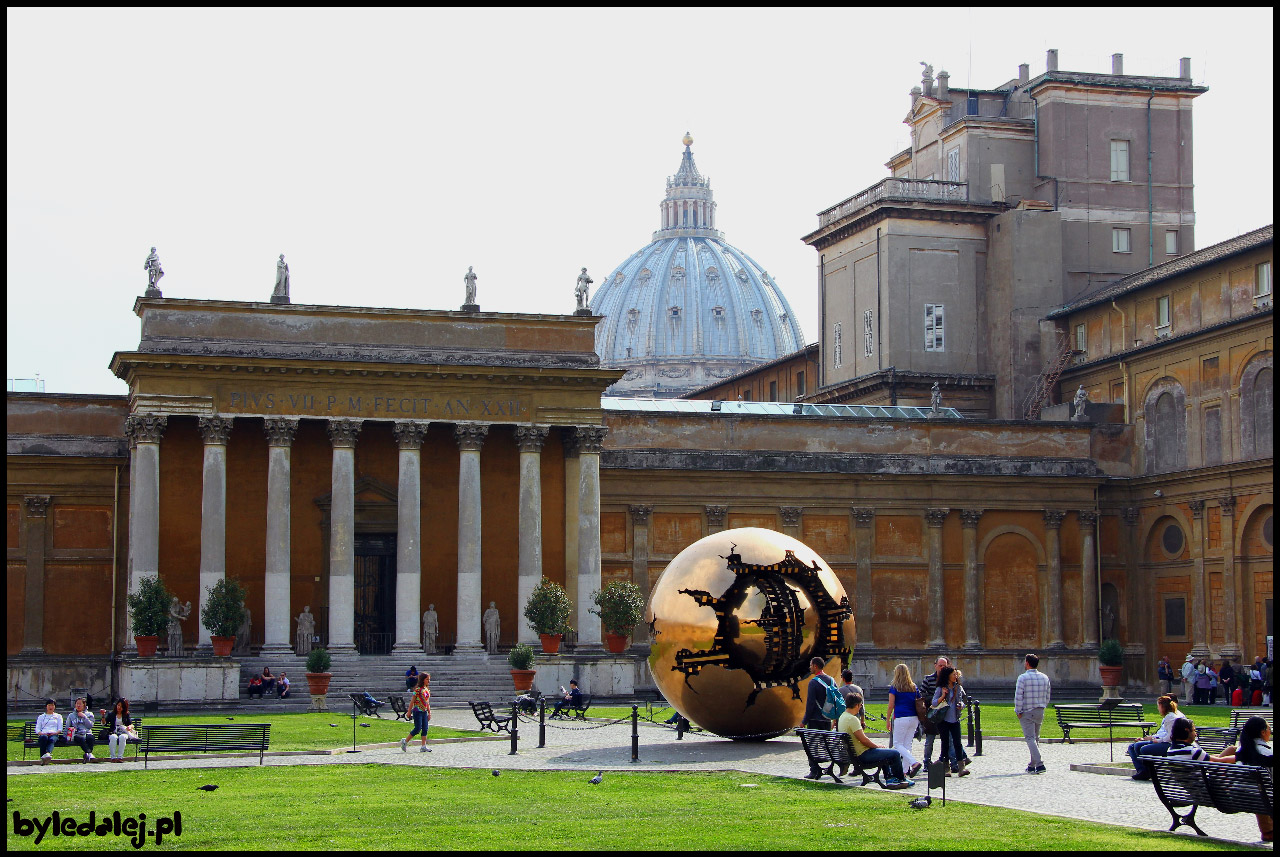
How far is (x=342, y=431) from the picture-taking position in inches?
1964

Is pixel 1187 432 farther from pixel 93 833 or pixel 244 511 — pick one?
pixel 93 833

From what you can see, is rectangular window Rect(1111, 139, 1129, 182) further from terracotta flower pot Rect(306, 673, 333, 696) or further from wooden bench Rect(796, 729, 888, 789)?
wooden bench Rect(796, 729, 888, 789)

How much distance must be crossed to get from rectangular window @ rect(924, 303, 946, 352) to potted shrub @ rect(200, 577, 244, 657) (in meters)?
30.2

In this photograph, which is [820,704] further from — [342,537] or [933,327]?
[933,327]

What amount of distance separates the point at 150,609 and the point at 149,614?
0.14 meters

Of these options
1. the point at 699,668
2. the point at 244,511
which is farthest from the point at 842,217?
the point at 699,668

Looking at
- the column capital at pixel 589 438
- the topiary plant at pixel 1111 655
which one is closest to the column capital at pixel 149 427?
the column capital at pixel 589 438

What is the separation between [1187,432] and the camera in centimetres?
5578

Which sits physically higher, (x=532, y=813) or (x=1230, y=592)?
(x=1230, y=592)

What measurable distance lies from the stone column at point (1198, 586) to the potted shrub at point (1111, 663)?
3.55m

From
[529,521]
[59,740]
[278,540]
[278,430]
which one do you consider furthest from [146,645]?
[59,740]

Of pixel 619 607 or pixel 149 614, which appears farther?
pixel 619 607

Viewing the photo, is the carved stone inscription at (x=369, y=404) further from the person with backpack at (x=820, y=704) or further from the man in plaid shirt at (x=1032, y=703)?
the man in plaid shirt at (x=1032, y=703)

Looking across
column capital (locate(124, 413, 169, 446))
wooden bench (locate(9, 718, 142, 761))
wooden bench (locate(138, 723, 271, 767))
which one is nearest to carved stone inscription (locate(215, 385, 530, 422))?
column capital (locate(124, 413, 169, 446))
